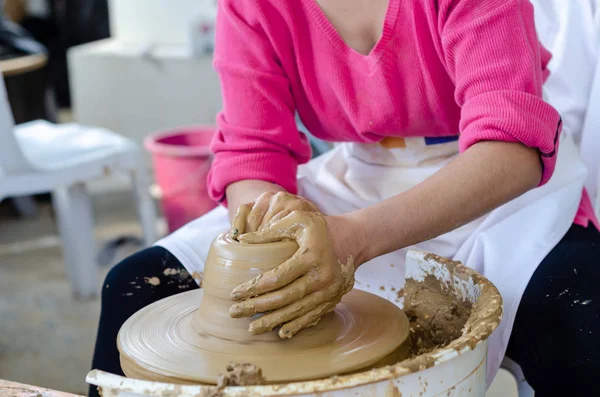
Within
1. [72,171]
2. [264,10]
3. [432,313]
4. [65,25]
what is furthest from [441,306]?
[65,25]

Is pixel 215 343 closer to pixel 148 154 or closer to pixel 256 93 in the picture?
pixel 256 93

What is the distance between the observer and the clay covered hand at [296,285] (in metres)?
1.11

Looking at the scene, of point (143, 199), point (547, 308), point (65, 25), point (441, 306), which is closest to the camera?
point (547, 308)

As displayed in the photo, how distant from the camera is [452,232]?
1583 mm

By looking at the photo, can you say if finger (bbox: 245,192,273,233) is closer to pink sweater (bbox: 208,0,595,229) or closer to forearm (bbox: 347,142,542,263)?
forearm (bbox: 347,142,542,263)

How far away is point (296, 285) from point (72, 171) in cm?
207

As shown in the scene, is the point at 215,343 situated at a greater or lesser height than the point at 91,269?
greater

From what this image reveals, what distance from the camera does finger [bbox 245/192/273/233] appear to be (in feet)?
4.04

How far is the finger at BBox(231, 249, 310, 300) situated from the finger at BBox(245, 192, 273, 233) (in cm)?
13

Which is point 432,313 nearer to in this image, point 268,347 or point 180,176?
point 268,347

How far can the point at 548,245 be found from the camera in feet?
4.88

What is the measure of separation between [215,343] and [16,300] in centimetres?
256

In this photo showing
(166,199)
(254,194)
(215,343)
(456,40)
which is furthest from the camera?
(166,199)

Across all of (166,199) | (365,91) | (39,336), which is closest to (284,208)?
(365,91)
